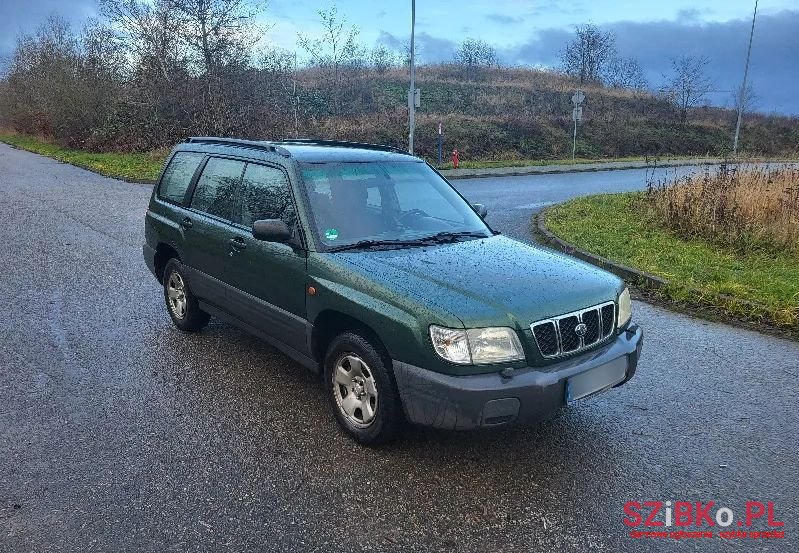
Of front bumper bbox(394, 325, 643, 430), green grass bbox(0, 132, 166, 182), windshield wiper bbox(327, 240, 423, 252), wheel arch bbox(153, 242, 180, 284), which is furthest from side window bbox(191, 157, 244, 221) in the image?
green grass bbox(0, 132, 166, 182)

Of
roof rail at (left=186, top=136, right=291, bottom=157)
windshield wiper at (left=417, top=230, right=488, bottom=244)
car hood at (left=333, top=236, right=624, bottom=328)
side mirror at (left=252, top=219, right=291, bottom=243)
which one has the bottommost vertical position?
car hood at (left=333, top=236, right=624, bottom=328)

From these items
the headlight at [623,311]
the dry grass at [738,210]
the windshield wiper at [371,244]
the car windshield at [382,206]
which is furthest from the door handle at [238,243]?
the dry grass at [738,210]

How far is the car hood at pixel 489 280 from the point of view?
3342 mm

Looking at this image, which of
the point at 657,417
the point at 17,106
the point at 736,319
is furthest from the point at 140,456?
the point at 17,106

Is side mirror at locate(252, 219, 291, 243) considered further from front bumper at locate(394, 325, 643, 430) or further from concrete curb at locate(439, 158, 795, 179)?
concrete curb at locate(439, 158, 795, 179)

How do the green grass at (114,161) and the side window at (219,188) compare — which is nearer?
the side window at (219,188)

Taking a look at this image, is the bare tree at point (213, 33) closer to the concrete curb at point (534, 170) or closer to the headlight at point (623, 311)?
the concrete curb at point (534, 170)

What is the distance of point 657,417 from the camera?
4207mm

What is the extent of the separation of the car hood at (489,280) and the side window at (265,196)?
0.66 m

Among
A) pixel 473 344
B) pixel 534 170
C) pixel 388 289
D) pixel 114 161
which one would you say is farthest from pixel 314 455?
pixel 114 161

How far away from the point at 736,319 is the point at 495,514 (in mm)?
4505

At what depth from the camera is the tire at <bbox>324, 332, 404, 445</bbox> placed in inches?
139

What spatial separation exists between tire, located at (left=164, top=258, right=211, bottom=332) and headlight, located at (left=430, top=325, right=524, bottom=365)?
304cm

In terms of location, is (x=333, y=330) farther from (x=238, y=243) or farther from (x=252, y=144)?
(x=252, y=144)
